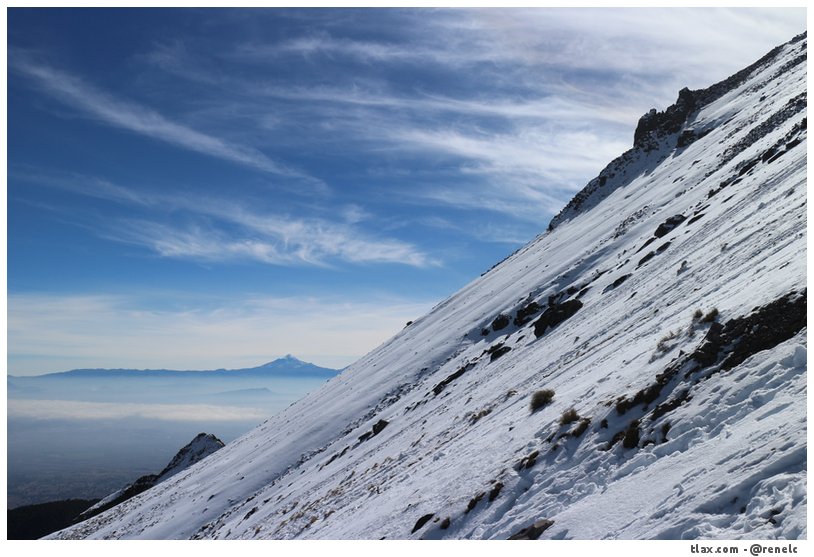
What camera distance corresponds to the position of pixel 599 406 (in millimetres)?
12836

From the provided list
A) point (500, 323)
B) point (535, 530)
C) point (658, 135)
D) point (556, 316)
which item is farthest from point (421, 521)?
point (658, 135)

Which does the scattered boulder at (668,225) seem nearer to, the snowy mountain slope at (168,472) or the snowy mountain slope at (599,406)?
the snowy mountain slope at (599,406)

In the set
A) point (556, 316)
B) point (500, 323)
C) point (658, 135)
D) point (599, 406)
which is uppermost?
point (658, 135)

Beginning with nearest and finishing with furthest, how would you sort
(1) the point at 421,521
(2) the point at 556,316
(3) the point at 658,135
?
(1) the point at 421,521 → (2) the point at 556,316 → (3) the point at 658,135

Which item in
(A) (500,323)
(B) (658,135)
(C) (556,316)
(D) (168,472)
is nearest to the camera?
(C) (556,316)

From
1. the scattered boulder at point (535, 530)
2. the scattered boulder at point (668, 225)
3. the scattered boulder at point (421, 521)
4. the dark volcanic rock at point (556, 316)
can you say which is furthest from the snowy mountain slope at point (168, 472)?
the scattered boulder at point (535, 530)

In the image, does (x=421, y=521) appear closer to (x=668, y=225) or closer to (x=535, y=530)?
(x=535, y=530)

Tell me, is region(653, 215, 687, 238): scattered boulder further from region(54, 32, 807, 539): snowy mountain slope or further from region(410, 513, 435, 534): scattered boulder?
region(410, 513, 435, 534): scattered boulder

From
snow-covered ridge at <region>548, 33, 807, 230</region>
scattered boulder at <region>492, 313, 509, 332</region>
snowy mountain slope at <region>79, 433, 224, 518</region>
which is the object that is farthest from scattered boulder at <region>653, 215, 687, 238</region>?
snowy mountain slope at <region>79, 433, 224, 518</region>

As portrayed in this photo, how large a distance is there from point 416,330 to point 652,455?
132 ft

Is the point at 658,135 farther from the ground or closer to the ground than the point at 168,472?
farther from the ground

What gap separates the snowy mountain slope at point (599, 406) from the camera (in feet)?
29.3

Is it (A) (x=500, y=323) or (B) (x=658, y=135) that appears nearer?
(A) (x=500, y=323)

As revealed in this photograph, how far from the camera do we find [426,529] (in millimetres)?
12195
